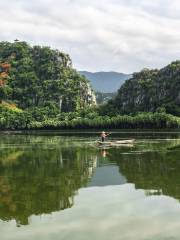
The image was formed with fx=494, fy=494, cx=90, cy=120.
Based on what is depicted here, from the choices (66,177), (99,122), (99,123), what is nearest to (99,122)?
(99,122)

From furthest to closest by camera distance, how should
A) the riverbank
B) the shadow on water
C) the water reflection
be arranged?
the riverbank < the shadow on water < the water reflection

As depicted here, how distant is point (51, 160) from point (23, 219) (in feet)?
91.0

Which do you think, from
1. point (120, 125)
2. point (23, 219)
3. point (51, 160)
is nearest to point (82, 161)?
point (51, 160)

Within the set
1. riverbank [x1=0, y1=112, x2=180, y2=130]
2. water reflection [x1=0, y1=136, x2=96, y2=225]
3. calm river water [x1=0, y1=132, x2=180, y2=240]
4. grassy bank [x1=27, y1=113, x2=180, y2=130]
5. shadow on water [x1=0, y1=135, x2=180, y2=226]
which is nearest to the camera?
calm river water [x1=0, y1=132, x2=180, y2=240]

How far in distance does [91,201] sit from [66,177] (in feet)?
33.6

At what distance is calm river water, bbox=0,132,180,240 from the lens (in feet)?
70.0

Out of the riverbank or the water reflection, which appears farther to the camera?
the riverbank

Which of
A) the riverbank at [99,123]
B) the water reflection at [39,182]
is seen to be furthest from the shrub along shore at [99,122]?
the water reflection at [39,182]

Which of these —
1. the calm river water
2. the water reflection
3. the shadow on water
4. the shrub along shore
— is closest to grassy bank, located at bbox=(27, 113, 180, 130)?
the shrub along shore

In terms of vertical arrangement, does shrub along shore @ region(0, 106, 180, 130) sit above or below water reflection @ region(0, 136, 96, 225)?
above

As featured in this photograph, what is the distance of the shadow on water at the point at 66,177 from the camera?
27.5 m

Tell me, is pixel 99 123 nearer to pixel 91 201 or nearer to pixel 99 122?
pixel 99 122

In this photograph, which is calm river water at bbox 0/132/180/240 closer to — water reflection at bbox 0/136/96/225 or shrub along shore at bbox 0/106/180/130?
water reflection at bbox 0/136/96/225

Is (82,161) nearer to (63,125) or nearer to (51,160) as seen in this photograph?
(51,160)
